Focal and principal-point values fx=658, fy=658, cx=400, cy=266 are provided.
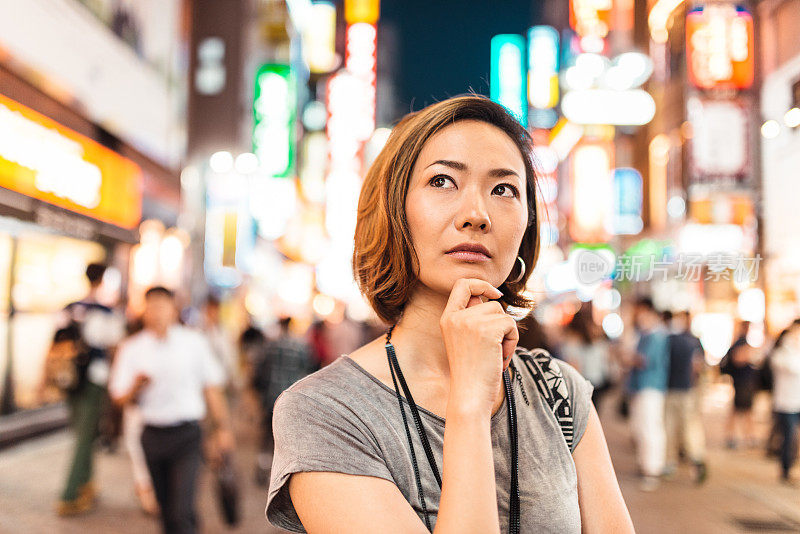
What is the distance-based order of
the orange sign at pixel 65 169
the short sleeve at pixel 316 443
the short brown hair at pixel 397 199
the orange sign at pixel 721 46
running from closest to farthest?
the short sleeve at pixel 316 443 < the short brown hair at pixel 397 199 < the orange sign at pixel 721 46 < the orange sign at pixel 65 169

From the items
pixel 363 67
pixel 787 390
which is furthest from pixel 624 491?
pixel 363 67

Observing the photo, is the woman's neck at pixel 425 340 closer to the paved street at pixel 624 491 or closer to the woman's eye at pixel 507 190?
the woman's eye at pixel 507 190

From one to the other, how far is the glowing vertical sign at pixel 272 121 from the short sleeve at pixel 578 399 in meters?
20.9

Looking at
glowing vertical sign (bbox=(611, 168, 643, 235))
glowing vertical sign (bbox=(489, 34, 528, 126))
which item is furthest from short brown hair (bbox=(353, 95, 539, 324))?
glowing vertical sign (bbox=(489, 34, 528, 126))

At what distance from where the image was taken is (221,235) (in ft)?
64.9

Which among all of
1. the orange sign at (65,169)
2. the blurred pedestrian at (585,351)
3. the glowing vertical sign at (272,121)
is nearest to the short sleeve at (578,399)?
the orange sign at (65,169)

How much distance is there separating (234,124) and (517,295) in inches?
864

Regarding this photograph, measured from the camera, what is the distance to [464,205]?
143 centimetres

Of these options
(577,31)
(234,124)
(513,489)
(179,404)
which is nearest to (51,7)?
(179,404)

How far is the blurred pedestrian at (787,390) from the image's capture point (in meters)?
3.38

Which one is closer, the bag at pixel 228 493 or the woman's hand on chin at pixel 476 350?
the woman's hand on chin at pixel 476 350

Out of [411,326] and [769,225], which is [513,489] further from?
[769,225]

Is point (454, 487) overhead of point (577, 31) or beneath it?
beneath

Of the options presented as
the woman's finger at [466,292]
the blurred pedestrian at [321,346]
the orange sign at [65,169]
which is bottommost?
the blurred pedestrian at [321,346]
